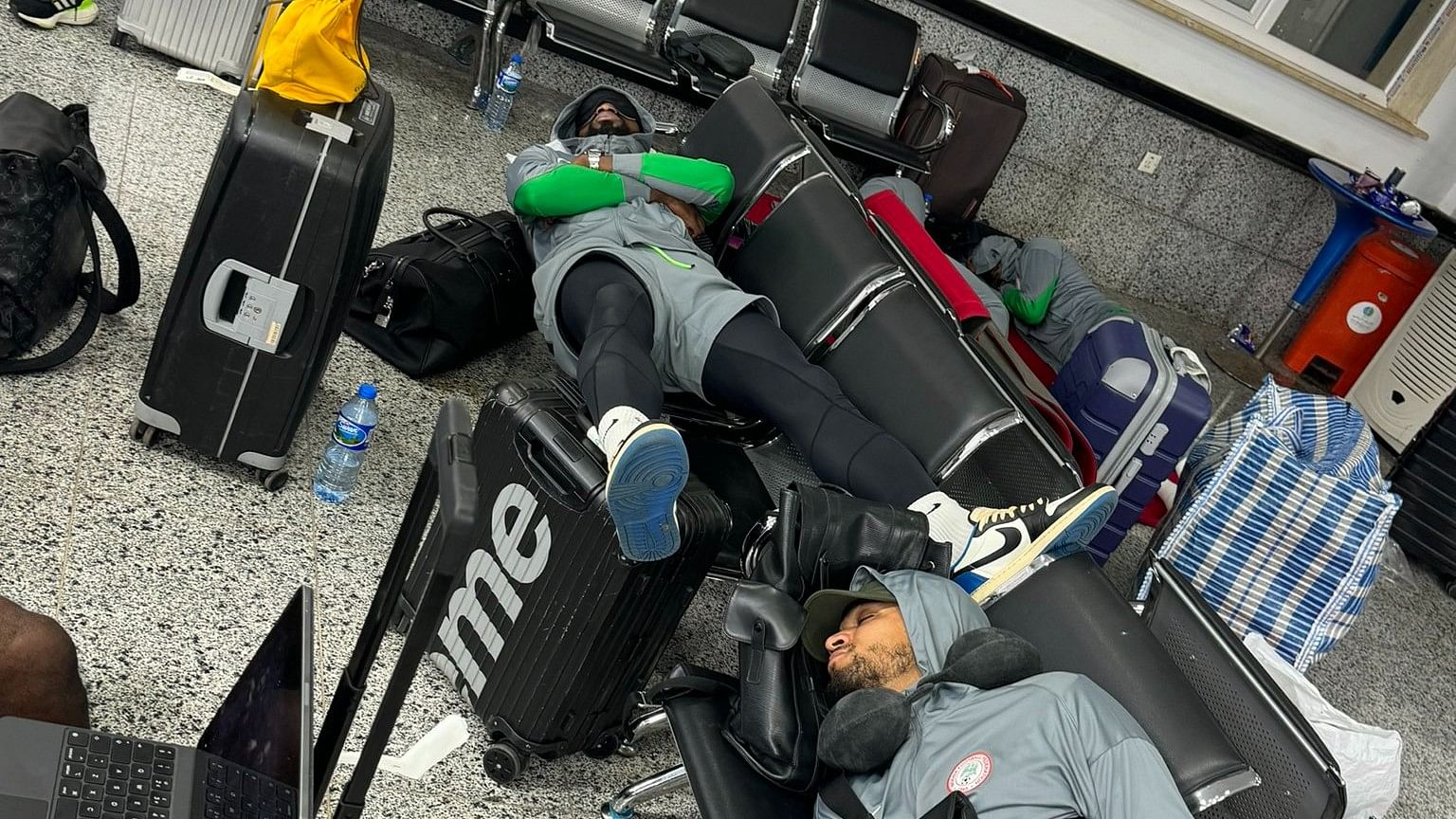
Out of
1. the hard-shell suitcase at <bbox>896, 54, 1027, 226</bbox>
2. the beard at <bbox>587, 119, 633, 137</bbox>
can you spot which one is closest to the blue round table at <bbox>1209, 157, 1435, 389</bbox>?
the hard-shell suitcase at <bbox>896, 54, 1027, 226</bbox>

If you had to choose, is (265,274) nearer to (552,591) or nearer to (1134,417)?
→ (552,591)

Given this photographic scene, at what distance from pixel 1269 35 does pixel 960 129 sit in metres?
1.81

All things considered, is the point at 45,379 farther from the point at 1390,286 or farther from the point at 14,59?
the point at 1390,286

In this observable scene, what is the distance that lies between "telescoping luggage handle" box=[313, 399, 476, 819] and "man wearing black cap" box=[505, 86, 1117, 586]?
2.28 ft

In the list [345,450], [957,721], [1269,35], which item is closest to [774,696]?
[957,721]

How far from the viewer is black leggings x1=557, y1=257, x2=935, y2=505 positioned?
2252 millimetres

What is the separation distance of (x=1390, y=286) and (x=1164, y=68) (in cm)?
144

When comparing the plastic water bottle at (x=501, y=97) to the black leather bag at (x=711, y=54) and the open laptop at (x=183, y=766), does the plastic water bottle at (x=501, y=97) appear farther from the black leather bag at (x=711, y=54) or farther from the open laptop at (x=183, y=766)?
the open laptop at (x=183, y=766)

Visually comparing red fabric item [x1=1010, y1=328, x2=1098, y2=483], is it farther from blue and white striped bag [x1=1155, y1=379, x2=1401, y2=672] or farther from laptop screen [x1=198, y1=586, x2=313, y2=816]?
laptop screen [x1=198, y1=586, x2=313, y2=816]

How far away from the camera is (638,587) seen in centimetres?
193

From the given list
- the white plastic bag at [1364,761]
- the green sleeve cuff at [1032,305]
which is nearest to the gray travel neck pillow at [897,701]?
the white plastic bag at [1364,761]

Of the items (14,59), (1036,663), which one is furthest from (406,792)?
(14,59)

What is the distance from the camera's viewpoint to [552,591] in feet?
6.37

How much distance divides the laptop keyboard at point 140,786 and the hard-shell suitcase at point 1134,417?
2657mm
